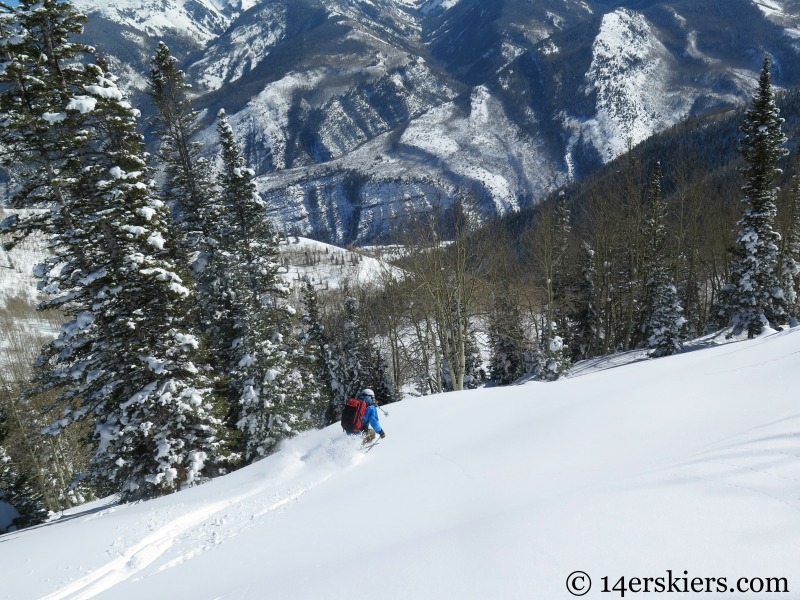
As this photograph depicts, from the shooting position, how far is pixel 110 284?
40.9ft

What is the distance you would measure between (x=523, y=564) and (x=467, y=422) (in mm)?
5918

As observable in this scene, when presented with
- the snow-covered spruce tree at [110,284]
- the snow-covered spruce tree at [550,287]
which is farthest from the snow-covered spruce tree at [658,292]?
the snow-covered spruce tree at [110,284]

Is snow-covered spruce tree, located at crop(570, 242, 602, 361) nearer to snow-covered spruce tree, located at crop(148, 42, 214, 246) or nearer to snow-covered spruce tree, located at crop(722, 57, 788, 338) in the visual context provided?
snow-covered spruce tree, located at crop(722, 57, 788, 338)

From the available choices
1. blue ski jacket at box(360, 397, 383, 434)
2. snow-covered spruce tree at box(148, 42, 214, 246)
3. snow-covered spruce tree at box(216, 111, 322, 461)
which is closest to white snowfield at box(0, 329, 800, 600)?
blue ski jacket at box(360, 397, 383, 434)

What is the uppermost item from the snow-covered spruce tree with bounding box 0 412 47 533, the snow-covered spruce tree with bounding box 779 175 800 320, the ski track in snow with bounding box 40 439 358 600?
the snow-covered spruce tree with bounding box 779 175 800 320

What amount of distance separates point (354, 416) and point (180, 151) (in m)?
17.5

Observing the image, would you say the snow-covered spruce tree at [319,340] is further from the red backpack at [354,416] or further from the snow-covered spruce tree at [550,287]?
the red backpack at [354,416]

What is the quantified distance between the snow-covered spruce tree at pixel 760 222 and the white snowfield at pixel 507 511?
15.5 m

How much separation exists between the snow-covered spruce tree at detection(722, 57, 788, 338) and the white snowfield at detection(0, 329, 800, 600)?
15.5 metres

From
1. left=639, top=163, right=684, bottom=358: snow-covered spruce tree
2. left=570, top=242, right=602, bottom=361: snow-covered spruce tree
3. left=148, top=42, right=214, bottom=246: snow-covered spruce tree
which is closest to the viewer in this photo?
left=148, top=42, right=214, bottom=246: snow-covered spruce tree

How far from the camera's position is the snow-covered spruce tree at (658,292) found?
22.3m

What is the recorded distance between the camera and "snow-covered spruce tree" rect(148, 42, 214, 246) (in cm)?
1950

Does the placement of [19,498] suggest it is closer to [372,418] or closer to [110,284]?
[110,284]

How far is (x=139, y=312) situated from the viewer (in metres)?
→ 12.7
